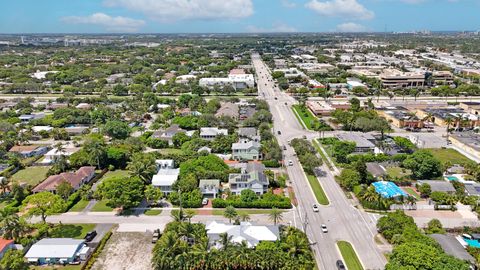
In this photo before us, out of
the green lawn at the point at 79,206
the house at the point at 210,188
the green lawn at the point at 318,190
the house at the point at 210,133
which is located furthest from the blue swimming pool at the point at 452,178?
the green lawn at the point at 79,206

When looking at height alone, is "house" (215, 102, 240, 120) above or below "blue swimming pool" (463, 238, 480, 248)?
above

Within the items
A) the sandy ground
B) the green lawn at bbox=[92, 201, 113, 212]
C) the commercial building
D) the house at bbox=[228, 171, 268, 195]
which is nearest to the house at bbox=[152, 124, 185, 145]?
the green lawn at bbox=[92, 201, 113, 212]

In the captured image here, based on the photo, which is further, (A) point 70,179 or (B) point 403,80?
(B) point 403,80

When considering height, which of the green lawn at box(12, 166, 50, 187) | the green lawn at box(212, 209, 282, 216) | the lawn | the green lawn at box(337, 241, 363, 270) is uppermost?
the lawn

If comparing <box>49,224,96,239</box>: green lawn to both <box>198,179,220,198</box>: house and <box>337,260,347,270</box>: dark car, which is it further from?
<box>337,260,347,270</box>: dark car

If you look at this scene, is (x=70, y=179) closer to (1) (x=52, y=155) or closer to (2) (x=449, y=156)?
(1) (x=52, y=155)

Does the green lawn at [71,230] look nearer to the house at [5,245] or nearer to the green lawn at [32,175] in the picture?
the house at [5,245]

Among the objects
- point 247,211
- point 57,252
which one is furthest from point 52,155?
point 247,211
